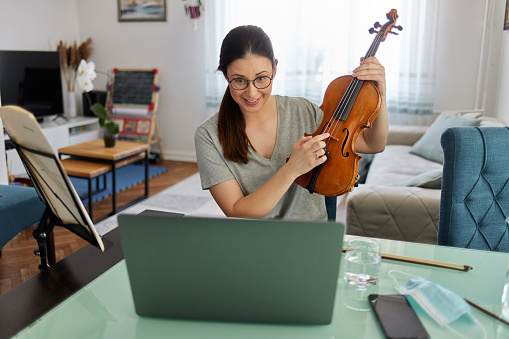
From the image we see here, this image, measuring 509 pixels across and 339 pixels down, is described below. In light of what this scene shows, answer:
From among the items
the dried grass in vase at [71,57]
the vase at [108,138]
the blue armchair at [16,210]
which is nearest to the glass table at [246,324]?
the blue armchair at [16,210]

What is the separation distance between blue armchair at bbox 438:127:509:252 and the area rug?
2.87 meters

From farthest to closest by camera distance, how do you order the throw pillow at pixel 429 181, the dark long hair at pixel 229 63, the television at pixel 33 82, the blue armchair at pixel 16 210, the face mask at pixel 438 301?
1. the television at pixel 33 82
2. the blue armchair at pixel 16 210
3. the throw pillow at pixel 429 181
4. the dark long hair at pixel 229 63
5. the face mask at pixel 438 301

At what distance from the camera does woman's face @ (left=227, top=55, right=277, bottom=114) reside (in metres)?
1.21

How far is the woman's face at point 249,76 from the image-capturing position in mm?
1208

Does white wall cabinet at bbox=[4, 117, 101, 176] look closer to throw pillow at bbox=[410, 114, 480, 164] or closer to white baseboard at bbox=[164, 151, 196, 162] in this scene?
white baseboard at bbox=[164, 151, 196, 162]

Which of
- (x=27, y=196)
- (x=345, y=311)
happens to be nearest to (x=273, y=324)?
(x=345, y=311)

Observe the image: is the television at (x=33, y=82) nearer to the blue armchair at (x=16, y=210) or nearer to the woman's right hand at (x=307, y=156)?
the blue armchair at (x=16, y=210)

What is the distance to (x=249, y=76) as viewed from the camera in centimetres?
121

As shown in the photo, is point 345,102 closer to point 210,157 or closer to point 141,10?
point 210,157

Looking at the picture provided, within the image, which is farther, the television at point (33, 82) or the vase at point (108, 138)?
the television at point (33, 82)

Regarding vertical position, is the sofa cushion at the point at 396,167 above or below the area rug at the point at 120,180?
above

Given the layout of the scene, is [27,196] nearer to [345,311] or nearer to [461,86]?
[345,311]

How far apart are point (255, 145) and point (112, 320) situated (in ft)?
2.40

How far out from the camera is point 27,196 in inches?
88.6
